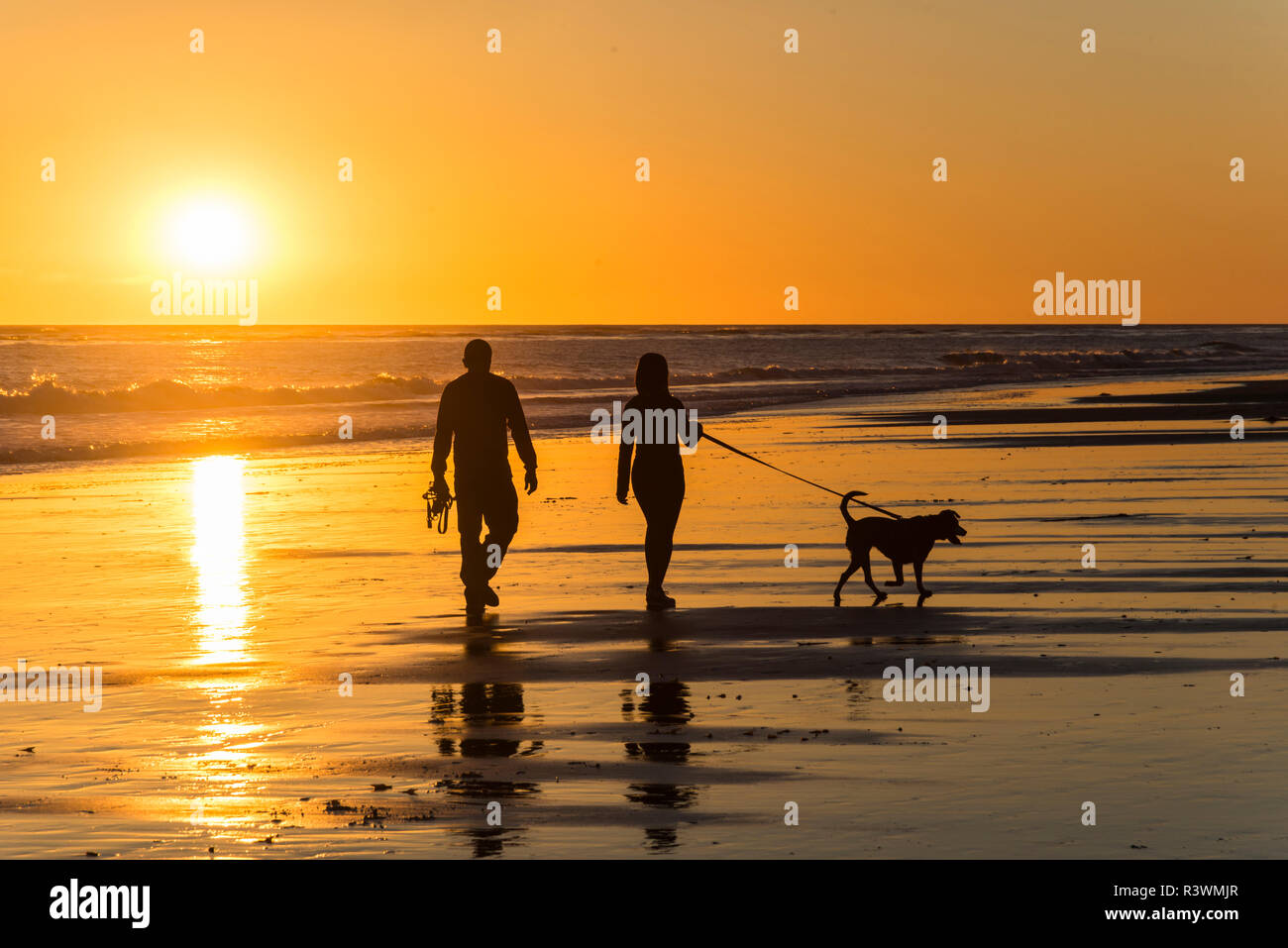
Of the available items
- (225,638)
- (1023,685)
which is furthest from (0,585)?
(1023,685)

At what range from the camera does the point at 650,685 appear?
854cm

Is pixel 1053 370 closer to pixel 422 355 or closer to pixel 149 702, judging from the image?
pixel 422 355

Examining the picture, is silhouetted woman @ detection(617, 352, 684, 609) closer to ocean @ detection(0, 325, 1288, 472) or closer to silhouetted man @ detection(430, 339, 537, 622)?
silhouetted man @ detection(430, 339, 537, 622)

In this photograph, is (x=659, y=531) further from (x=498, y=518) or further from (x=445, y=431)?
(x=445, y=431)

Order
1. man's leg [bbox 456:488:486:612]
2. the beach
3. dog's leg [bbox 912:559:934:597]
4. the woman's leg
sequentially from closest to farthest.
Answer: the beach < man's leg [bbox 456:488:486:612] < dog's leg [bbox 912:559:934:597] < the woman's leg

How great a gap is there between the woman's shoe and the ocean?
18346 mm

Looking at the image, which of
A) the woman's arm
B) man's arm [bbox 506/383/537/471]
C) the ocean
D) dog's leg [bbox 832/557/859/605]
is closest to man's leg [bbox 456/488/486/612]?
man's arm [bbox 506/383/537/471]

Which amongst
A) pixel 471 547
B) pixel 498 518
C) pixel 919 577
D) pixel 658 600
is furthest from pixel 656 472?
pixel 919 577

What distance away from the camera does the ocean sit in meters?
34.9

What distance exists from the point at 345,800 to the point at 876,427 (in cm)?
2568

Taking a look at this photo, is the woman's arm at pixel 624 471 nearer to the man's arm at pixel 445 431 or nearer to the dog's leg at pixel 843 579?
the man's arm at pixel 445 431

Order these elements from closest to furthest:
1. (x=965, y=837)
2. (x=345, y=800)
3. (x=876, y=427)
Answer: (x=965, y=837)
(x=345, y=800)
(x=876, y=427)

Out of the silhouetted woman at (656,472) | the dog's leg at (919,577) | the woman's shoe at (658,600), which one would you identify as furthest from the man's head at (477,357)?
the dog's leg at (919,577)

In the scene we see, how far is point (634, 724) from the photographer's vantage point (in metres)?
7.57
